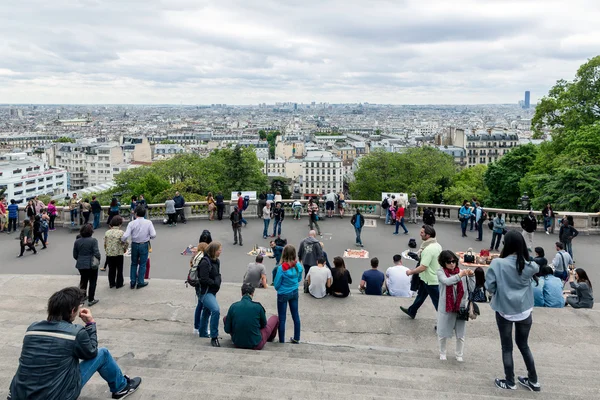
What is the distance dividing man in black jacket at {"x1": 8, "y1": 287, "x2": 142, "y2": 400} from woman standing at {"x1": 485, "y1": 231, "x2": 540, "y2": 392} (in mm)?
4198


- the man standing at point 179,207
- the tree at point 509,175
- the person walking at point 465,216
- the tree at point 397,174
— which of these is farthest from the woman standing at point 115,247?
the tree at point 397,174

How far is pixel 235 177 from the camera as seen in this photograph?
56.7 m

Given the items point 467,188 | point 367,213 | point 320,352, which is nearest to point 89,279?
point 320,352

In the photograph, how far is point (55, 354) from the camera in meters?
4.57

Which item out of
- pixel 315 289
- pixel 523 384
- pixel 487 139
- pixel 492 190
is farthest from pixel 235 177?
pixel 487 139

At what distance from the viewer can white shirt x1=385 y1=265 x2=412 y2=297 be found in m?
10.1

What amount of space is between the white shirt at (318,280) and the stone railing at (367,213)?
8.37 metres

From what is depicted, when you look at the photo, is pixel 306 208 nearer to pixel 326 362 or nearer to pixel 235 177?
pixel 326 362

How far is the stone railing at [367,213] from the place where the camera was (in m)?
17.5

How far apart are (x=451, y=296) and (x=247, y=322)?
8.81 ft

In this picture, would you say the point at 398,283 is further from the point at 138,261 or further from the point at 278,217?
the point at 278,217

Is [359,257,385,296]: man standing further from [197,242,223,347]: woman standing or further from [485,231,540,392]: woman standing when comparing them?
[485,231,540,392]: woman standing

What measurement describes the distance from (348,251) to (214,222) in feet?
19.5

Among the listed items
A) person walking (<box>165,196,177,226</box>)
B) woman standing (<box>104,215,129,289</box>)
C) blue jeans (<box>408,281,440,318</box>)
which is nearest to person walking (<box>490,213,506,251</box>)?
blue jeans (<box>408,281,440,318</box>)
